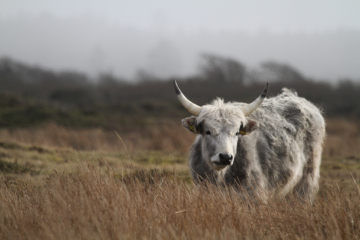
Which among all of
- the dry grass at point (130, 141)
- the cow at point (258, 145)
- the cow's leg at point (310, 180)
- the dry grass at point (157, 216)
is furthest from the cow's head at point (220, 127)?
the dry grass at point (130, 141)

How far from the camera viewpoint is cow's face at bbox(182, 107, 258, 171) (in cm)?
555

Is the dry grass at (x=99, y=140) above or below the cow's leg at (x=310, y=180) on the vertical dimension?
below

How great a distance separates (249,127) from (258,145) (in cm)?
56

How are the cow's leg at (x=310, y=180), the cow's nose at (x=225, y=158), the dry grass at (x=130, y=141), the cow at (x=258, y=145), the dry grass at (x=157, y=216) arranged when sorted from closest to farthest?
the dry grass at (x=157, y=216) → the cow's nose at (x=225, y=158) → the cow at (x=258, y=145) → the cow's leg at (x=310, y=180) → the dry grass at (x=130, y=141)

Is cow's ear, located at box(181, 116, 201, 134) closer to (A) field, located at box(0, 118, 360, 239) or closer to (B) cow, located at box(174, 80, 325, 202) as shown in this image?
(B) cow, located at box(174, 80, 325, 202)

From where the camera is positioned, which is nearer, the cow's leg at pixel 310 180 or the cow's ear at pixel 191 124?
the cow's ear at pixel 191 124

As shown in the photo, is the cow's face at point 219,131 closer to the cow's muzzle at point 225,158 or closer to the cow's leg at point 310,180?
the cow's muzzle at point 225,158

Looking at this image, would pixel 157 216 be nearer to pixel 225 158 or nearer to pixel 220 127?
A: pixel 225 158

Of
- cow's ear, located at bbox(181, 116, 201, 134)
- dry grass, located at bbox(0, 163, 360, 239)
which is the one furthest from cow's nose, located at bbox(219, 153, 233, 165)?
cow's ear, located at bbox(181, 116, 201, 134)

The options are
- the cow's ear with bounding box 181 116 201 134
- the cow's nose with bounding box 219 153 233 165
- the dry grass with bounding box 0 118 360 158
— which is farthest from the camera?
the dry grass with bounding box 0 118 360 158

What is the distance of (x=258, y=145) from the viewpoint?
265 inches

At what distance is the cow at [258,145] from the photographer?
5930 mm

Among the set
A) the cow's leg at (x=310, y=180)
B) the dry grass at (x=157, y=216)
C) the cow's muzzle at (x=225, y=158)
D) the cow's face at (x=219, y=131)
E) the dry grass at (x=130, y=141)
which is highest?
the cow's face at (x=219, y=131)

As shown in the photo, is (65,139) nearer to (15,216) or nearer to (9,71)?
(15,216)
